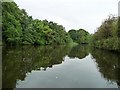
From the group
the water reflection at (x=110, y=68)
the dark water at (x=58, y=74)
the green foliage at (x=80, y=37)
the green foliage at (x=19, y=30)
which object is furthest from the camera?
the green foliage at (x=80, y=37)

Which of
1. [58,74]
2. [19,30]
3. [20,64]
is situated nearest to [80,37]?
[19,30]

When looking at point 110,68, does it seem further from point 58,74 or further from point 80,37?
point 80,37

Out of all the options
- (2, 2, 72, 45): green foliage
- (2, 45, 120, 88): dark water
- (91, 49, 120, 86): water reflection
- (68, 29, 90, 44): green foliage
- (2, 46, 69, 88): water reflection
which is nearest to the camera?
(2, 45, 120, 88): dark water

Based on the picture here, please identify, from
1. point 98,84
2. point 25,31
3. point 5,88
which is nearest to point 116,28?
point 98,84

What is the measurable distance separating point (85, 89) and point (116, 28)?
955 inches

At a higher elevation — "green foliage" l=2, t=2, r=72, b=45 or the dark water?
"green foliage" l=2, t=2, r=72, b=45

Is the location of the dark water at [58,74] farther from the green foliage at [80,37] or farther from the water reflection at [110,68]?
the green foliage at [80,37]

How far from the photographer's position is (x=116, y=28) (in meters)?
33.4

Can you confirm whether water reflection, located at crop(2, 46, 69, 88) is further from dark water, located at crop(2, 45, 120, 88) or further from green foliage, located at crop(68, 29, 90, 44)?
green foliage, located at crop(68, 29, 90, 44)

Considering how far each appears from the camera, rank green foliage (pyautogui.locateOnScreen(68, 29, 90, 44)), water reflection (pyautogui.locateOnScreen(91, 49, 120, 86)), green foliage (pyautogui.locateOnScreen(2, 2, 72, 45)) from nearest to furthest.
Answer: water reflection (pyautogui.locateOnScreen(91, 49, 120, 86)), green foliage (pyautogui.locateOnScreen(2, 2, 72, 45)), green foliage (pyautogui.locateOnScreen(68, 29, 90, 44))

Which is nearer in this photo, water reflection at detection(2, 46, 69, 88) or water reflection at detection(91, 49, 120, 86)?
water reflection at detection(2, 46, 69, 88)

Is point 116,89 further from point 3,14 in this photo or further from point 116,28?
point 3,14

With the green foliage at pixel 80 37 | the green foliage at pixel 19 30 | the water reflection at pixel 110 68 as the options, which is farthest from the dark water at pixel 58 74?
the green foliage at pixel 80 37

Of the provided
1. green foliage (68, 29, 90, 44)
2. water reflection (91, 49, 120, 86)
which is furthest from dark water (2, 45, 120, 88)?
green foliage (68, 29, 90, 44)
